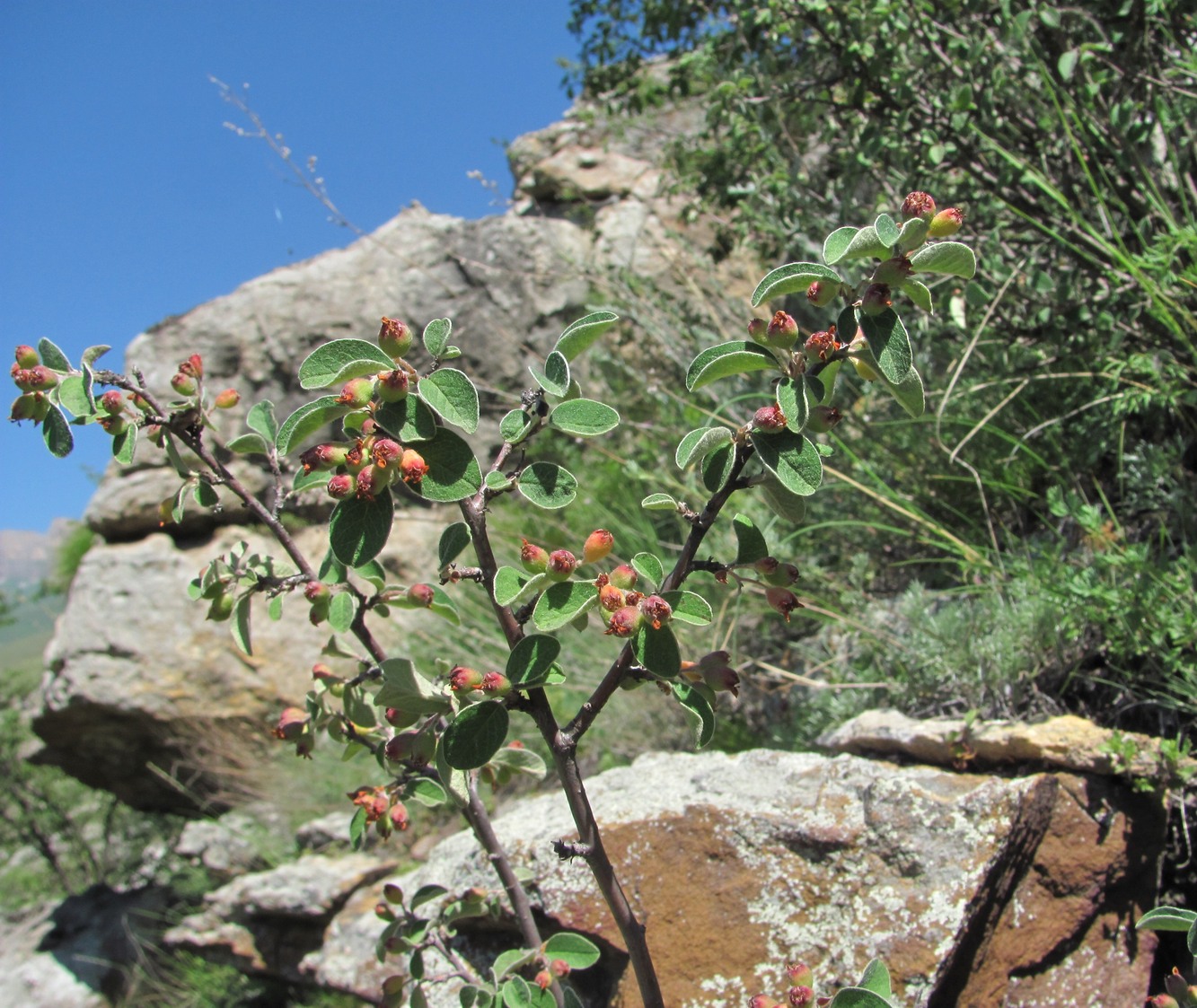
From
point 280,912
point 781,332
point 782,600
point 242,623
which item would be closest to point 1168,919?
point 782,600

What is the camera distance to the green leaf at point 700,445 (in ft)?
2.79

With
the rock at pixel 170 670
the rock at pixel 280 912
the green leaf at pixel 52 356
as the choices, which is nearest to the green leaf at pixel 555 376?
the green leaf at pixel 52 356

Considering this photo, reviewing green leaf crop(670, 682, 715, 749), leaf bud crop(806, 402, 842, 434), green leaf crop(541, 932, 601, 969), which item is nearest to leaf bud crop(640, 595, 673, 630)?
green leaf crop(670, 682, 715, 749)

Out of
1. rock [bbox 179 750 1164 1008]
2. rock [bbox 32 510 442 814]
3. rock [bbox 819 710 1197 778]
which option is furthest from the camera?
rock [bbox 32 510 442 814]

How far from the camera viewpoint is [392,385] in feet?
2.51

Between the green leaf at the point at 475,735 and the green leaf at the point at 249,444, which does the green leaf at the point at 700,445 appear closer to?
the green leaf at the point at 475,735

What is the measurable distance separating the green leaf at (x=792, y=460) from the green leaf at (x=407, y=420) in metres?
0.32

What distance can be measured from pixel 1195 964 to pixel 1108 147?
7.63 ft

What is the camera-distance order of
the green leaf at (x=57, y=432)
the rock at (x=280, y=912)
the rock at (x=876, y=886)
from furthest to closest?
the rock at (x=280, y=912) < the rock at (x=876, y=886) < the green leaf at (x=57, y=432)

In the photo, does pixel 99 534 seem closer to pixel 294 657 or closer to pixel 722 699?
pixel 294 657

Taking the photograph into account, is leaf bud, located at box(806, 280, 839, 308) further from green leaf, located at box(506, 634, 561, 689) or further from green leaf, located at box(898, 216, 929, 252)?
green leaf, located at box(506, 634, 561, 689)

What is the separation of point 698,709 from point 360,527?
39cm

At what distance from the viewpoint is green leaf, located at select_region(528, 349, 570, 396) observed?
80 cm

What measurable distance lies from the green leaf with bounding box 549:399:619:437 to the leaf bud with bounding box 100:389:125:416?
55 cm
